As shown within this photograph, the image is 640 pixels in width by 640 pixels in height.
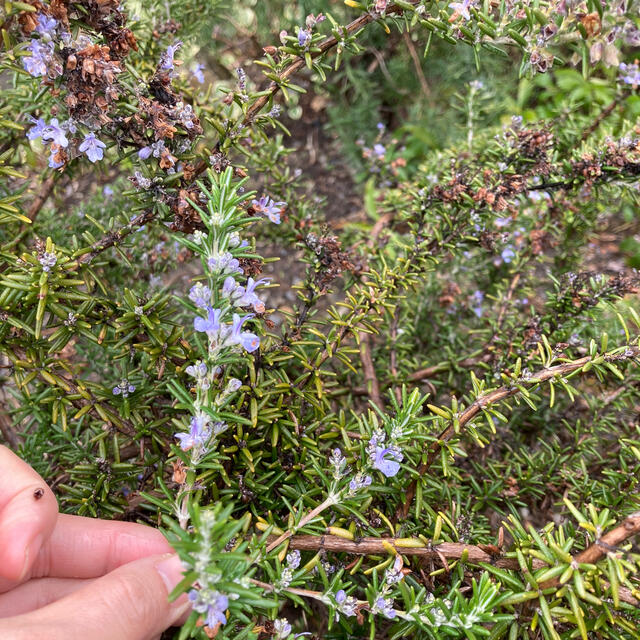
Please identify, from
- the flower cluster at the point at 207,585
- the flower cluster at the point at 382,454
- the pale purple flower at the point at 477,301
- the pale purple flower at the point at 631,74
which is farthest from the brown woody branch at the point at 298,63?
the pale purple flower at the point at 477,301

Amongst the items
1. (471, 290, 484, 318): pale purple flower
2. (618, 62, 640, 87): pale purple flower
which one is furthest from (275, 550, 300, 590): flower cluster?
(618, 62, 640, 87): pale purple flower

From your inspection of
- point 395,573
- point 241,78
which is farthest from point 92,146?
point 395,573

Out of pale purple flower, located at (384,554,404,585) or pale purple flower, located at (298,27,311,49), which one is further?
pale purple flower, located at (298,27,311,49)

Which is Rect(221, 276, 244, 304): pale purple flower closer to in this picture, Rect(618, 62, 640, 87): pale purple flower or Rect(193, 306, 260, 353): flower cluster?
Rect(193, 306, 260, 353): flower cluster

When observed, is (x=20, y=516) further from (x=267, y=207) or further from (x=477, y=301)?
(x=477, y=301)

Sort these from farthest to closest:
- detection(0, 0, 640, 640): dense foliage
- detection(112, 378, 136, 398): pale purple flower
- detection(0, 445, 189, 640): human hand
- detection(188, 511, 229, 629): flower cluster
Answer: detection(112, 378, 136, 398): pale purple flower
detection(0, 0, 640, 640): dense foliage
detection(0, 445, 189, 640): human hand
detection(188, 511, 229, 629): flower cluster

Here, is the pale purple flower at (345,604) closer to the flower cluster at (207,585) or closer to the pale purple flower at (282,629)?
the pale purple flower at (282,629)

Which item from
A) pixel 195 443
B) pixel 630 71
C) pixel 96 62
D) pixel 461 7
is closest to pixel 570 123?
pixel 630 71
